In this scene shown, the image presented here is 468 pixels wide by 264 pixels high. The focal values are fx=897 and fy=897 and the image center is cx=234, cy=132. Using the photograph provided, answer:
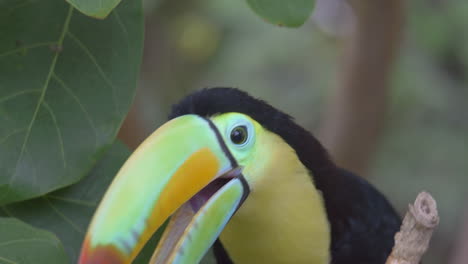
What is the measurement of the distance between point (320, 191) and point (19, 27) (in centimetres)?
58

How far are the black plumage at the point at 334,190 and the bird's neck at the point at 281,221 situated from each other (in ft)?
0.12

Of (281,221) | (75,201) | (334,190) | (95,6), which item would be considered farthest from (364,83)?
(95,6)

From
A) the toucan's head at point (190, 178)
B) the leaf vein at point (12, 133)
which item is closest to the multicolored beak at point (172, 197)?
the toucan's head at point (190, 178)

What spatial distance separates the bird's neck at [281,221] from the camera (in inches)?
56.2

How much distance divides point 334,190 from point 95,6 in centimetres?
64

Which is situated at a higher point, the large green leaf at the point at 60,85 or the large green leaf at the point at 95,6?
the large green leaf at the point at 95,6

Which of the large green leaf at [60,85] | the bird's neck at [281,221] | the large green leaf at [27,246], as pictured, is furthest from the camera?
the bird's neck at [281,221]

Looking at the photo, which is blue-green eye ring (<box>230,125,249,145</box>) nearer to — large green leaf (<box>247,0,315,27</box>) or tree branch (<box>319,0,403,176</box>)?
large green leaf (<box>247,0,315,27</box>)

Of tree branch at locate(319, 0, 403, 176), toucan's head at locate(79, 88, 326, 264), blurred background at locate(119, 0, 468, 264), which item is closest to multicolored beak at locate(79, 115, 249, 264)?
toucan's head at locate(79, 88, 326, 264)

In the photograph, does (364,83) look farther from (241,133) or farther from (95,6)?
(95,6)

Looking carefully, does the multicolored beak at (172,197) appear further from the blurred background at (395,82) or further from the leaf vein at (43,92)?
the blurred background at (395,82)

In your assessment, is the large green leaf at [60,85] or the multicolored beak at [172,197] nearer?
the multicolored beak at [172,197]

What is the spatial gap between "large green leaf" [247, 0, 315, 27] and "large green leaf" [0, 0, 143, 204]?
192mm

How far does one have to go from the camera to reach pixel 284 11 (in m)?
1.30
